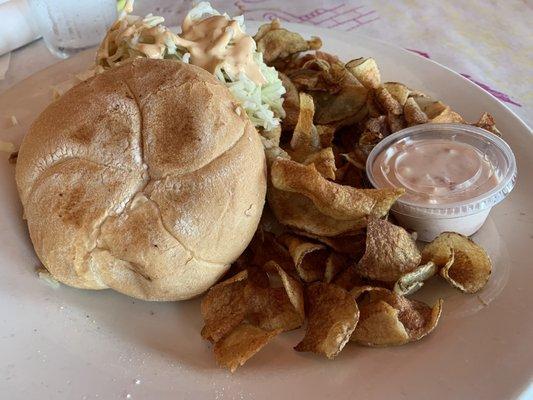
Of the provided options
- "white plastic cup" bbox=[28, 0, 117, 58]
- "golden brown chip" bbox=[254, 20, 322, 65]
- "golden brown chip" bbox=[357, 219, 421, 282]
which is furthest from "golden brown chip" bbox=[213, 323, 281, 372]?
"white plastic cup" bbox=[28, 0, 117, 58]

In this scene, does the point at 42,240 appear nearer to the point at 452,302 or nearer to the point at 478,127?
the point at 452,302

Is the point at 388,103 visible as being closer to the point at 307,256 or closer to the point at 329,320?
the point at 307,256

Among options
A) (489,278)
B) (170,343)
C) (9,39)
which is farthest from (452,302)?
(9,39)

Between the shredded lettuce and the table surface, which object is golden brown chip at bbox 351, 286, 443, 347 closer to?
the shredded lettuce

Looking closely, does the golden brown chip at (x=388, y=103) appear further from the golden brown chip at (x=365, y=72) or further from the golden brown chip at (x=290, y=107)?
the golden brown chip at (x=290, y=107)

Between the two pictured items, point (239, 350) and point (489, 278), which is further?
point (489, 278)
